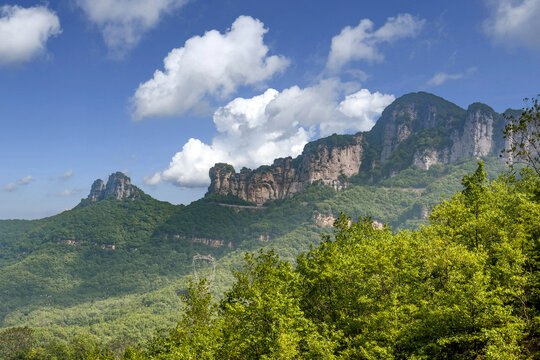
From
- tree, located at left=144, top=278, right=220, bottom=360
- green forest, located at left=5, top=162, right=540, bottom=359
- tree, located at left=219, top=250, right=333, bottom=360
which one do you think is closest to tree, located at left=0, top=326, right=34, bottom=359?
tree, located at left=144, top=278, right=220, bottom=360

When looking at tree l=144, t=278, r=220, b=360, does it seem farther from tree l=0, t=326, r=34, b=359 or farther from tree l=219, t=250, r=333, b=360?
tree l=0, t=326, r=34, b=359

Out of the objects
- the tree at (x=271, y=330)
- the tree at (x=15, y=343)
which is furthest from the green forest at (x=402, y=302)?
the tree at (x=15, y=343)

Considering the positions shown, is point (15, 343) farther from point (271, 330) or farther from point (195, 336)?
point (271, 330)

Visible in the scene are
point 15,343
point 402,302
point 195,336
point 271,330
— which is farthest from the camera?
point 15,343

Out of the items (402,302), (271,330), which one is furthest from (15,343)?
(402,302)

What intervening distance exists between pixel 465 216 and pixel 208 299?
30461mm

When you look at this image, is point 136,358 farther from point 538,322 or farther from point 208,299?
point 538,322

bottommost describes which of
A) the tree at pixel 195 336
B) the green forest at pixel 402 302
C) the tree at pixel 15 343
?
the tree at pixel 15 343

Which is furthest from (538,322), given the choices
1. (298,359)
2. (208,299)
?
(208,299)

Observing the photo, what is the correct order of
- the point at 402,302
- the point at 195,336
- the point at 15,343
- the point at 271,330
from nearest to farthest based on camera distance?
Answer: 1. the point at 271,330
2. the point at 402,302
3. the point at 195,336
4. the point at 15,343

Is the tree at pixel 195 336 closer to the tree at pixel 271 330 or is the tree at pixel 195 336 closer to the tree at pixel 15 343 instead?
the tree at pixel 271 330

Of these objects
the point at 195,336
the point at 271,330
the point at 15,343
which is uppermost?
the point at 271,330

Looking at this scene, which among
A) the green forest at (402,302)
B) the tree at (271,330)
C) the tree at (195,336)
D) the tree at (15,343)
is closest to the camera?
the green forest at (402,302)

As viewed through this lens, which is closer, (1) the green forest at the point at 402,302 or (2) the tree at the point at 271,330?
(1) the green forest at the point at 402,302
